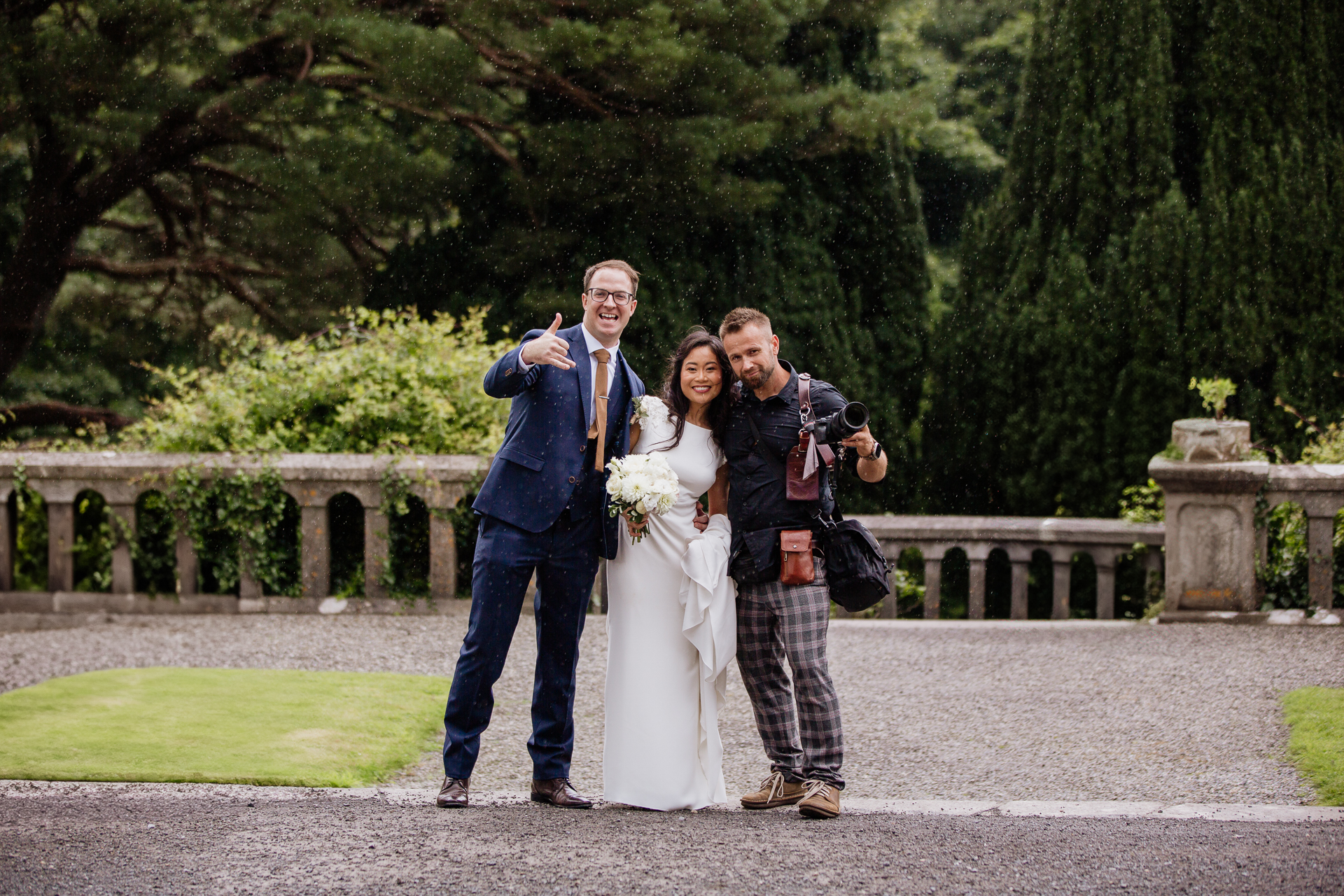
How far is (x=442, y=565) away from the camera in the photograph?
24.2ft

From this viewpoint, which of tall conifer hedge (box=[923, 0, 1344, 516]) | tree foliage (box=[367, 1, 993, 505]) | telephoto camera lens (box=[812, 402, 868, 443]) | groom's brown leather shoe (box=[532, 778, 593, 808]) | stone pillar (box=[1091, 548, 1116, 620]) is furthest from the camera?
tree foliage (box=[367, 1, 993, 505])

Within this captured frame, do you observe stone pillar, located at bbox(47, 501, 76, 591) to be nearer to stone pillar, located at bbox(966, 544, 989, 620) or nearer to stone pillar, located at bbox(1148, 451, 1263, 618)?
stone pillar, located at bbox(966, 544, 989, 620)

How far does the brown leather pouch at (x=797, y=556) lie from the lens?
3.78 m

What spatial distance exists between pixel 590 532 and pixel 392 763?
53.1 inches

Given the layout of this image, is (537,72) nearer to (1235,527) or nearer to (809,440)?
(1235,527)

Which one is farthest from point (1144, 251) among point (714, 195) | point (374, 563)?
point (374, 563)

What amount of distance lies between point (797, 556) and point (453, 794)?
1381 millimetres

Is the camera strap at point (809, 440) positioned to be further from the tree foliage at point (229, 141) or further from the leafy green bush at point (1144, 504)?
the tree foliage at point (229, 141)

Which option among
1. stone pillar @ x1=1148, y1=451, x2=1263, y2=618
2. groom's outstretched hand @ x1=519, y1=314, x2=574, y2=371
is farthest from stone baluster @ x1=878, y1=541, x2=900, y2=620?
groom's outstretched hand @ x1=519, y1=314, x2=574, y2=371

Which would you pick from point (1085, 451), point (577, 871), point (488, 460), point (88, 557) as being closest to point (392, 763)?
point (577, 871)

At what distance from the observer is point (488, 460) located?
728cm

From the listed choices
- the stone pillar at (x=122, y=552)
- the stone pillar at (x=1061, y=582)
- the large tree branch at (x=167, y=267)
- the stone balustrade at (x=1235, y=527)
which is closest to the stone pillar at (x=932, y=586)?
the stone pillar at (x=1061, y=582)

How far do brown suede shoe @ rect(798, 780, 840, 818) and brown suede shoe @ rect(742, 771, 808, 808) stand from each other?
0.12 metres

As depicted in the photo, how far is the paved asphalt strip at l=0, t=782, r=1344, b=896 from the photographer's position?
120 inches
